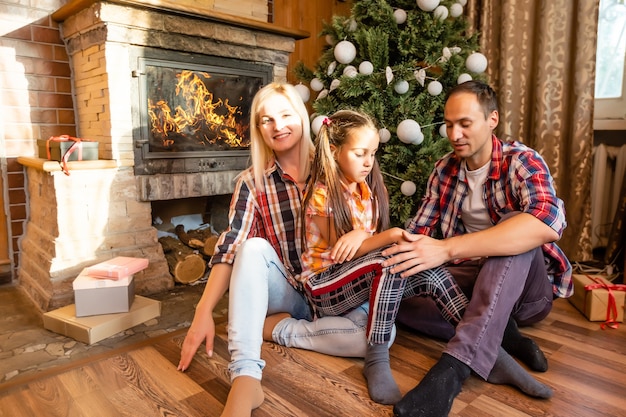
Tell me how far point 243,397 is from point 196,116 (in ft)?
5.36

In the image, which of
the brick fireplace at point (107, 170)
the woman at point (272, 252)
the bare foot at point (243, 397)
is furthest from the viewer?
the brick fireplace at point (107, 170)

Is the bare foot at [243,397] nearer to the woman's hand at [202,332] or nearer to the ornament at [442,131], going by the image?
the woman's hand at [202,332]

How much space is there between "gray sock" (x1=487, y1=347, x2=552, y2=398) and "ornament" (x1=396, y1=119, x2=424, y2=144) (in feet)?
3.79

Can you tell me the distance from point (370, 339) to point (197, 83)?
1.65 m

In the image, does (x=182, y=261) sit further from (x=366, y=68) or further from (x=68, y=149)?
(x=366, y=68)

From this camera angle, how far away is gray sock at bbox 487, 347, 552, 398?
1.29 meters

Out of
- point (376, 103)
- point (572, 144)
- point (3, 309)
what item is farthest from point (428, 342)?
point (3, 309)

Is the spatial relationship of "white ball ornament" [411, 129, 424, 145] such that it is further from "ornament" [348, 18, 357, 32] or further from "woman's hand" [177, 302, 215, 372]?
"woman's hand" [177, 302, 215, 372]

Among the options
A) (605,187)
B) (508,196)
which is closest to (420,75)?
(508,196)

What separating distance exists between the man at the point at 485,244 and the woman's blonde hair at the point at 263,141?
45 cm

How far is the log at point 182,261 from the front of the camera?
7.93ft

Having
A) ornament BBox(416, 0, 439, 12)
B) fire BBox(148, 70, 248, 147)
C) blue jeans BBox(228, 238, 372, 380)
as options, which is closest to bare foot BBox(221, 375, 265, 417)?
blue jeans BBox(228, 238, 372, 380)

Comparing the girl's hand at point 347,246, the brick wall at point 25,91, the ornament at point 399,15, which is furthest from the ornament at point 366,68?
the brick wall at point 25,91

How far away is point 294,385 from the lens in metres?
1.39
